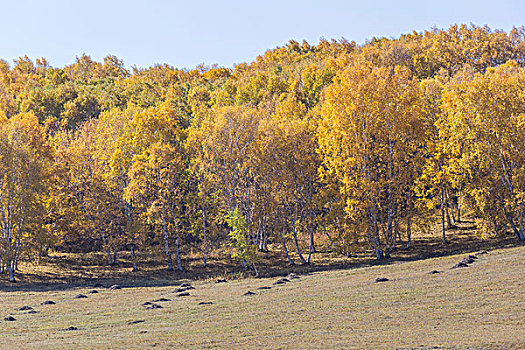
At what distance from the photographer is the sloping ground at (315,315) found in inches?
823

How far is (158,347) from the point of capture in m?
21.4

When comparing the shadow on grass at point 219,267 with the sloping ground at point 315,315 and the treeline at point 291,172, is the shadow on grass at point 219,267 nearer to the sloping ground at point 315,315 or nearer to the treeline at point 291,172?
the treeline at point 291,172

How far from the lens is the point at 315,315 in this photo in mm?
28031

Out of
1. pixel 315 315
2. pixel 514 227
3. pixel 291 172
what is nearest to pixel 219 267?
pixel 291 172

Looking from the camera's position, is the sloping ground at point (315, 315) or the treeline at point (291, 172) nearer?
the sloping ground at point (315, 315)

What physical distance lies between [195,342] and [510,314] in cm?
1315

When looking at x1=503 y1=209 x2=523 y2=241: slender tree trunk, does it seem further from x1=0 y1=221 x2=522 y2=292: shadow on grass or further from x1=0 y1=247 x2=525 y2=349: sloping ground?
x1=0 y1=247 x2=525 y2=349: sloping ground

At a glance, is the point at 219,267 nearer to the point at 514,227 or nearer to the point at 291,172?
the point at 291,172

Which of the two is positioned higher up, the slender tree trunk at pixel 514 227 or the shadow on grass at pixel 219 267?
the slender tree trunk at pixel 514 227

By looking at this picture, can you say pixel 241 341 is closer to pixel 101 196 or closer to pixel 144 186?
pixel 144 186

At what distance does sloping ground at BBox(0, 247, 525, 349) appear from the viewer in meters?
20.9

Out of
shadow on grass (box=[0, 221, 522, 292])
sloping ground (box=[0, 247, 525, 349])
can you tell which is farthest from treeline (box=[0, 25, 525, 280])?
sloping ground (box=[0, 247, 525, 349])

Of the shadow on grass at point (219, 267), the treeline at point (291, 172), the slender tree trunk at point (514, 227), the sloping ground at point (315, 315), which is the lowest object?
the sloping ground at point (315, 315)

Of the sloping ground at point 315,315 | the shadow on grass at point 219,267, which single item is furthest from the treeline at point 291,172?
the sloping ground at point 315,315
